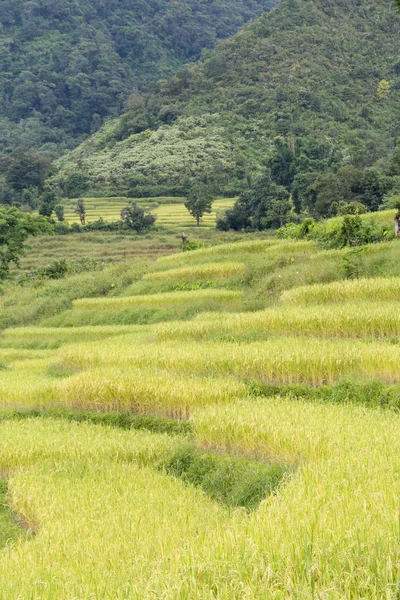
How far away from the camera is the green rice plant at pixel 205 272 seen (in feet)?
58.6

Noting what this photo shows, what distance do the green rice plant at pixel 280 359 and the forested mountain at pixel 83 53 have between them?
7578cm

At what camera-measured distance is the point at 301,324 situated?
1005cm

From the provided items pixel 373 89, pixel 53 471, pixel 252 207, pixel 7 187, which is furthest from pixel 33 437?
pixel 373 89

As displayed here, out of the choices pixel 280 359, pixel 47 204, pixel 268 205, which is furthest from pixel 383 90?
pixel 280 359

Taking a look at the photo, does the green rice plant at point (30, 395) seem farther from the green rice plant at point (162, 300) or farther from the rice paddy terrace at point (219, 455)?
the green rice plant at point (162, 300)

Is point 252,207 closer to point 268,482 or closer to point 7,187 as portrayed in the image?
point 7,187

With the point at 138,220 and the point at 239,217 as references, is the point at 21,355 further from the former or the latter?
the point at 138,220

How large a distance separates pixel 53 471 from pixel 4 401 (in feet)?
11.8

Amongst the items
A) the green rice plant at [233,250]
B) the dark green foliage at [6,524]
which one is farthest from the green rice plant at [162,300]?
the dark green foliage at [6,524]

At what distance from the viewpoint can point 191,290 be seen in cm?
1728

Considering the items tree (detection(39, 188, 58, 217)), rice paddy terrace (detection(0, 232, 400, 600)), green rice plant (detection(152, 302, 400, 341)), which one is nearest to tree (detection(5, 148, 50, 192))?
tree (detection(39, 188, 58, 217))

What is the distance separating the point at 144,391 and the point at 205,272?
10.4 m

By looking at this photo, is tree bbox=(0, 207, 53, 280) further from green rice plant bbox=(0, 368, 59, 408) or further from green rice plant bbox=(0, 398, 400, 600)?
green rice plant bbox=(0, 398, 400, 600)

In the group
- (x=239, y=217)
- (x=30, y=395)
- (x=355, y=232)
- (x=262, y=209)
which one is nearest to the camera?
(x=30, y=395)
